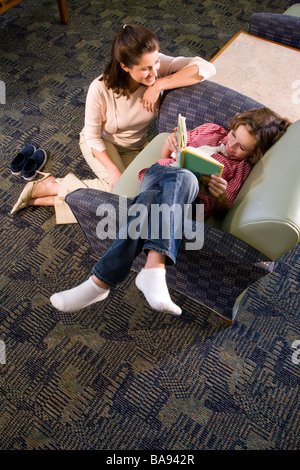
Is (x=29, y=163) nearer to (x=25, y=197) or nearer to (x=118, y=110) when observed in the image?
(x=25, y=197)

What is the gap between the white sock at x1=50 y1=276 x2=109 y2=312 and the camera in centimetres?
138

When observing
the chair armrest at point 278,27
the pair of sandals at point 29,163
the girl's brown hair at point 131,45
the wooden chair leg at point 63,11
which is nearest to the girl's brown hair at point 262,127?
the girl's brown hair at point 131,45

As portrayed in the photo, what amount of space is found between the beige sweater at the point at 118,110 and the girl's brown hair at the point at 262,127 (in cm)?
38

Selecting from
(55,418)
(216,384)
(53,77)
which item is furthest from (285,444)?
(53,77)

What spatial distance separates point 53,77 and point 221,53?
1.21m

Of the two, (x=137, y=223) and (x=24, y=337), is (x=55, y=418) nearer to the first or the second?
(x=24, y=337)

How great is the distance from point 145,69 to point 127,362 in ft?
4.03

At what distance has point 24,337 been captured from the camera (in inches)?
69.5

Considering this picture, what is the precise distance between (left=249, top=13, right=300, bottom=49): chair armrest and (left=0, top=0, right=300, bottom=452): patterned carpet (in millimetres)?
1265

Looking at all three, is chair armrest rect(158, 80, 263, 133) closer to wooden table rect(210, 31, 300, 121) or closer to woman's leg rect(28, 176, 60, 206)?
wooden table rect(210, 31, 300, 121)

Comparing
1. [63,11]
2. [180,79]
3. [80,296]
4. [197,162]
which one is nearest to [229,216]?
[197,162]

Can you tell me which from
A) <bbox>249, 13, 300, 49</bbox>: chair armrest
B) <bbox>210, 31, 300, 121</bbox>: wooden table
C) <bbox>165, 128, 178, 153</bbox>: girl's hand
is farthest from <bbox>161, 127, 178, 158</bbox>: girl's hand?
<bbox>249, 13, 300, 49</bbox>: chair armrest

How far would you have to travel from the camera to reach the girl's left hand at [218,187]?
145cm

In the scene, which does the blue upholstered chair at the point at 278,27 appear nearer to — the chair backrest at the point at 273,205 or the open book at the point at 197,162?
the chair backrest at the point at 273,205
